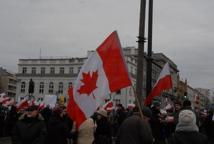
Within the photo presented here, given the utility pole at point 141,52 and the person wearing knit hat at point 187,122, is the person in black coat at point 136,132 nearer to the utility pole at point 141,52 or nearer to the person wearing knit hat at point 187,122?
the person wearing knit hat at point 187,122

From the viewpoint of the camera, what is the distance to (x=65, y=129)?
28.6 feet

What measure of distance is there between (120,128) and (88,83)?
1226 millimetres

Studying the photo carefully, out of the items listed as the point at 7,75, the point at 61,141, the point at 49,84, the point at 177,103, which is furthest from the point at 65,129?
the point at 7,75

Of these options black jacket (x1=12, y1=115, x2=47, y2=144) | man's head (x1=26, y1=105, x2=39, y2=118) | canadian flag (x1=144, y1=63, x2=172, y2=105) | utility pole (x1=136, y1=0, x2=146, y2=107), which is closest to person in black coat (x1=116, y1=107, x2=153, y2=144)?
black jacket (x1=12, y1=115, x2=47, y2=144)

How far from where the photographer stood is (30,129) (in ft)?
22.4

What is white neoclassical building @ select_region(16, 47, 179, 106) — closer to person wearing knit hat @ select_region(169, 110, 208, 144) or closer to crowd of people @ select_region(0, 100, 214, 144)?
crowd of people @ select_region(0, 100, 214, 144)

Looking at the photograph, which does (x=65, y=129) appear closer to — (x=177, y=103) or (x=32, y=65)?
(x=177, y=103)

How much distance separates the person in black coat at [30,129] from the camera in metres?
6.81

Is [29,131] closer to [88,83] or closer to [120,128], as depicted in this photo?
[88,83]

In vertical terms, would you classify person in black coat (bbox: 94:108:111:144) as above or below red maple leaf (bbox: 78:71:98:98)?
below

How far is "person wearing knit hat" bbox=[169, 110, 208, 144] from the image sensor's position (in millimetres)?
5148

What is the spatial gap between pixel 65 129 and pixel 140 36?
2653 millimetres

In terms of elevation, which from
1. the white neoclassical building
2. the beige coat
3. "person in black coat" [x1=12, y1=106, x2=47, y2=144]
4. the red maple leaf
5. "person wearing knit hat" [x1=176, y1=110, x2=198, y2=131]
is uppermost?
the white neoclassical building

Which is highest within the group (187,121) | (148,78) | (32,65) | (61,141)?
(32,65)
